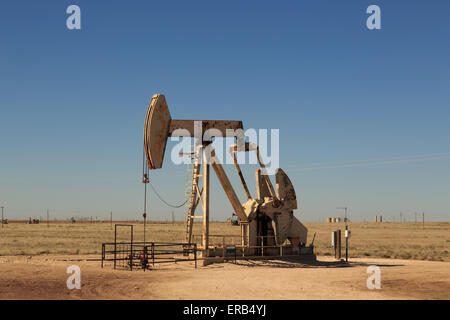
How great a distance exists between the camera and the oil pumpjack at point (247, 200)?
21734 millimetres

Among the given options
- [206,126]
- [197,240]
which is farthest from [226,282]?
[197,240]

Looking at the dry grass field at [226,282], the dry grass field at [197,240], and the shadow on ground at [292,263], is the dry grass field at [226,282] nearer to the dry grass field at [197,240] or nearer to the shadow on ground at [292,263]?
the shadow on ground at [292,263]

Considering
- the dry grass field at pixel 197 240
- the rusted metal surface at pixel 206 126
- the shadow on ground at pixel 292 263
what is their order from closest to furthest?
the rusted metal surface at pixel 206 126 < the shadow on ground at pixel 292 263 < the dry grass field at pixel 197 240

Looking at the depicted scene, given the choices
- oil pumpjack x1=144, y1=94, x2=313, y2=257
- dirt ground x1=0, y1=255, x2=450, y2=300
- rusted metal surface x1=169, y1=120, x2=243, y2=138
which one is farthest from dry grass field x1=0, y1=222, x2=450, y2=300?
rusted metal surface x1=169, y1=120, x2=243, y2=138

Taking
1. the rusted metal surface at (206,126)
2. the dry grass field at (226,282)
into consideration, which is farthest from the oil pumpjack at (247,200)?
the dry grass field at (226,282)

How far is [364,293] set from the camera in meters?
14.4

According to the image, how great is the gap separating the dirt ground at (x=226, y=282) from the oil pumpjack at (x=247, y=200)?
1.75m

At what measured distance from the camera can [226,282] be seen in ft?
52.8

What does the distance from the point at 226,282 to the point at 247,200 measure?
856cm

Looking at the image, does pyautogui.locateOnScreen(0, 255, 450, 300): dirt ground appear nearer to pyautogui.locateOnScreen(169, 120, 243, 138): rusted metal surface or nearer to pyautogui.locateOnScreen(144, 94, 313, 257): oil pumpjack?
pyautogui.locateOnScreen(144, 94, 313, 257): oil pumpjack

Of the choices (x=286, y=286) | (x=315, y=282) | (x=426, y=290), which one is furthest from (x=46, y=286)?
(x=426, y=290)

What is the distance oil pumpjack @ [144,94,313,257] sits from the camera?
71.3 ft

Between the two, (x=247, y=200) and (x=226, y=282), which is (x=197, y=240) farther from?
(x=226, y=282)
